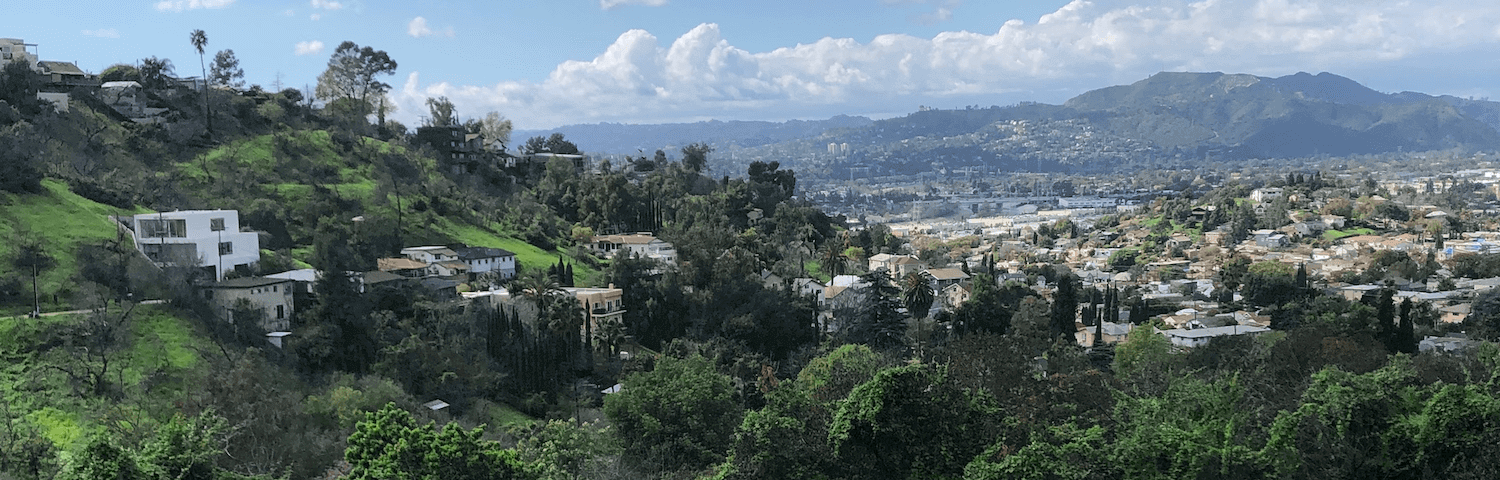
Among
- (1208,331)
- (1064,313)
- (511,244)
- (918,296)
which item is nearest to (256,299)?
(511,244)

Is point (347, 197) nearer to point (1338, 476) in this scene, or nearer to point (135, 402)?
point (135, 402)

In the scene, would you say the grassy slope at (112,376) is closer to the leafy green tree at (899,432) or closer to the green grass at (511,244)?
the leafy green tree at (899,432)

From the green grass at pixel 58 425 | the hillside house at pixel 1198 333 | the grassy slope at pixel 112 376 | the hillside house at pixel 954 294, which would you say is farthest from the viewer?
the hillside house at pixel 954 294

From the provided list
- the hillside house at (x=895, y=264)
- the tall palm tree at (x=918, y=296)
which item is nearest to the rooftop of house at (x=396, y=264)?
the tall palm tree at (x=918, y=296)

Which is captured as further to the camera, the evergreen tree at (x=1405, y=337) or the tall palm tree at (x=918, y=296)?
the tall palm tree at (x=918, y=296)

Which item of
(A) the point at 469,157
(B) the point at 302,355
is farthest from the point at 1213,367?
(A) the point at 469,157

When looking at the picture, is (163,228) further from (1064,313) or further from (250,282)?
(1064,313)

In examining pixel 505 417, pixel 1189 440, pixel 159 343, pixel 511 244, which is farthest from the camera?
pixel 511 244
